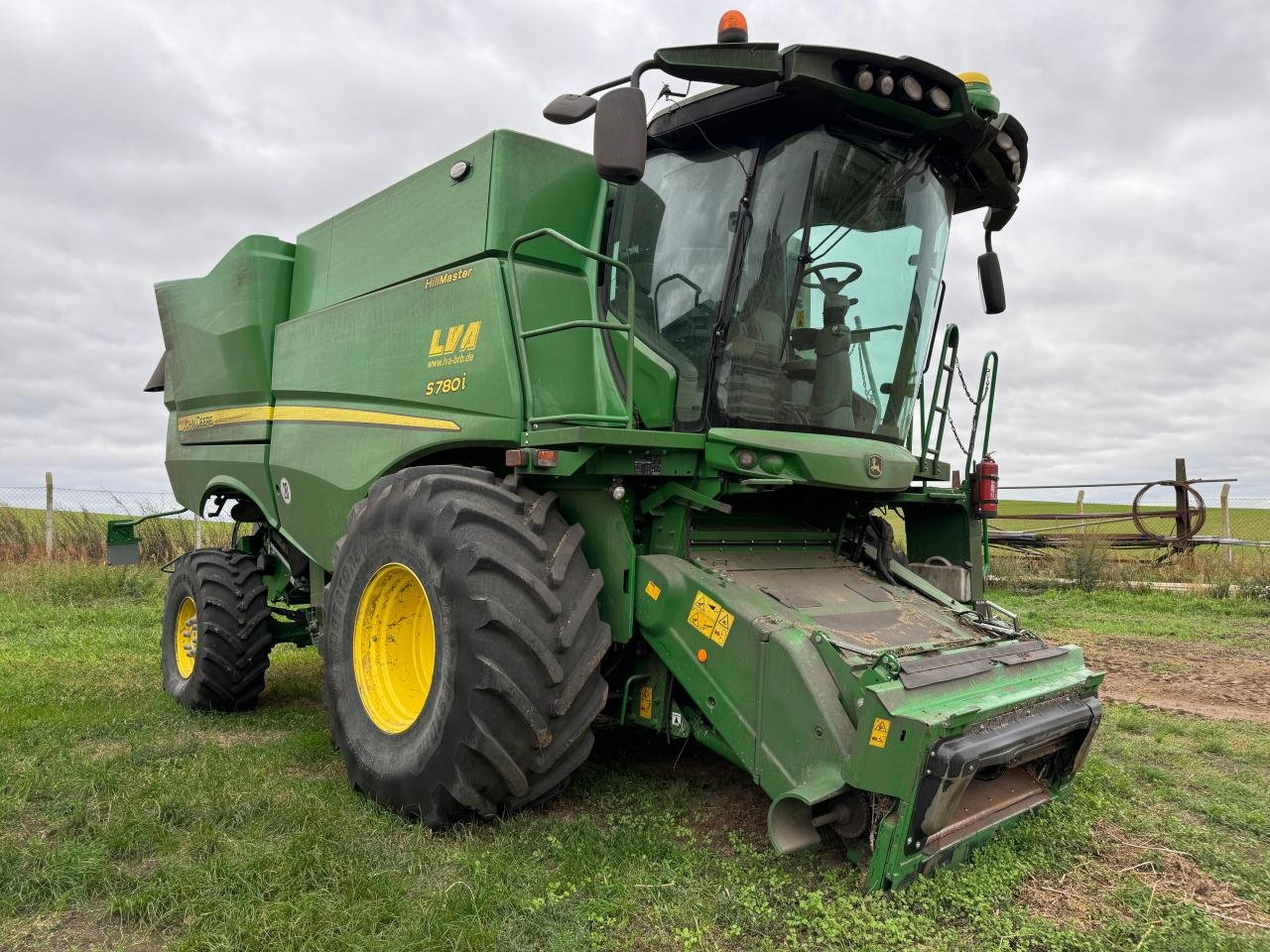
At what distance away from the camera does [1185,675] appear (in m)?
7.02

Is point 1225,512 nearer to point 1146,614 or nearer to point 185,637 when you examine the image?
point 1146,614

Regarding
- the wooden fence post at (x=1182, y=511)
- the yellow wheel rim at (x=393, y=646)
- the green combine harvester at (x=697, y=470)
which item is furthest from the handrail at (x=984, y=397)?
the wooden fence post at (x=1182, y=511)

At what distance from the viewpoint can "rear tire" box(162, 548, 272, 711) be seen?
5727 mm

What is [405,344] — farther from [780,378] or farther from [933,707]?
[933,707]

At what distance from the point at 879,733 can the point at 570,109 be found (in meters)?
2.63

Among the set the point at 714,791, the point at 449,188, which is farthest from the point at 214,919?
the point at 449,188

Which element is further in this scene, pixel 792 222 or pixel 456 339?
pixel 456 339

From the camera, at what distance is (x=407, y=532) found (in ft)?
12.2

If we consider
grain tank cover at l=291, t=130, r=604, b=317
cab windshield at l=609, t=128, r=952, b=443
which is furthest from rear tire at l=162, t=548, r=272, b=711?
cab windshield at l=609, t=128, r=952, b=443

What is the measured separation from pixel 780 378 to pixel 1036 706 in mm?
1637

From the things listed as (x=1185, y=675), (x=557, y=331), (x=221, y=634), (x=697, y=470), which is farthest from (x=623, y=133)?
(x=1185, y=675)

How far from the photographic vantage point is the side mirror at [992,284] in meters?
5.03

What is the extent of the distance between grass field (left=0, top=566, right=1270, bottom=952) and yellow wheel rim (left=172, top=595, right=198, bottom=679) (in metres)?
1.14

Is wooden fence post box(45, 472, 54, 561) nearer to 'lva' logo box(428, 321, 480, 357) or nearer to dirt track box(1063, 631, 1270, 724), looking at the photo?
'lva' logo box(428, 321, 480, 357)
